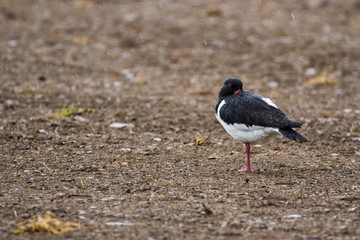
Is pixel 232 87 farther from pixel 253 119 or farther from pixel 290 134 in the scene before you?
pixel 290 134

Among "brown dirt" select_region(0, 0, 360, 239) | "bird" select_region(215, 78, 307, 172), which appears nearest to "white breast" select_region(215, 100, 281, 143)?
"bird" select_region(215, 78, 307, 172)

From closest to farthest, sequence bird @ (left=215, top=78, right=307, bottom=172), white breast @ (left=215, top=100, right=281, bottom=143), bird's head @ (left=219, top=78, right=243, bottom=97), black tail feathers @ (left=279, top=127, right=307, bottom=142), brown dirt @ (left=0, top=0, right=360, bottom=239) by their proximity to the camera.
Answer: brown dirt @ (left=0, top=0, right=360, bottom=239) → black tail feathers @ (left=279, top=127, right=307, bottom=142) → bird @ (left=215, top=78, right=307, bottom=172) → white breast @ (left=215, top=100, right=281, bottom=143) → bird's head @ (left=219, top=78, right=243, bottom=97)

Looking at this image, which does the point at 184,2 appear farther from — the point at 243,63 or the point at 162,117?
the point at 162,117

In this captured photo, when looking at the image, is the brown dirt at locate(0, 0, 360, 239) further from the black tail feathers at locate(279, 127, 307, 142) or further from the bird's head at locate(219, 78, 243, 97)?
the bird's head at locate(219, 78, 243, 97)

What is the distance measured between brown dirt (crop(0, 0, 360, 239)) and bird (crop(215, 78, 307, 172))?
54 centimetres

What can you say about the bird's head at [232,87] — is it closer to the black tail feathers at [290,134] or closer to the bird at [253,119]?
the bird at [253,119]

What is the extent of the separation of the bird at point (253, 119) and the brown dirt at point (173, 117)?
541mm

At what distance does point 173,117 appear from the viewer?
9.63 metres

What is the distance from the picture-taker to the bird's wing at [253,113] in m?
6.32

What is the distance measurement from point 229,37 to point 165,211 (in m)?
10.1

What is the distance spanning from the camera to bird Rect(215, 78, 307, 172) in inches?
247

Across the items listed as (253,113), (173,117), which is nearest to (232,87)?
(253,113)

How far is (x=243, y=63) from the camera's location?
43.5ft

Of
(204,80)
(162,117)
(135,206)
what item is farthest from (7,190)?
(204,80)
